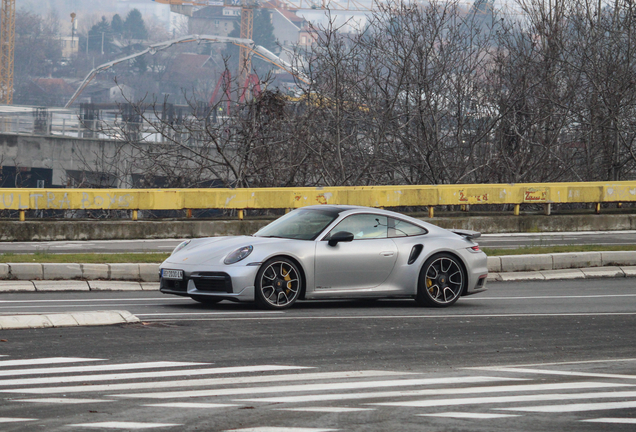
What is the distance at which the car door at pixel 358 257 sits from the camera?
10.3m

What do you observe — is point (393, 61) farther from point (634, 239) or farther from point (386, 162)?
point (634, 239)

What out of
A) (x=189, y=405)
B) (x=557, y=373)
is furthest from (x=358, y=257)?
(x=189, y=405)

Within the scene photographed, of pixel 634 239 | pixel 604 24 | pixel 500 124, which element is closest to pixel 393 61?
pixel 500 124

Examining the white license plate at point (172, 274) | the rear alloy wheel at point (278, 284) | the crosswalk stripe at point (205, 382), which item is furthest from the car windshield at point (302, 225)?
the crosswalk stripe at point (205, 382)

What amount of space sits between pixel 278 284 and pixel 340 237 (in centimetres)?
94

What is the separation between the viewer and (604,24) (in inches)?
1211

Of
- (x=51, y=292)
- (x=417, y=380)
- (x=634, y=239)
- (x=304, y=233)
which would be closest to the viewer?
(x=417, y=380)

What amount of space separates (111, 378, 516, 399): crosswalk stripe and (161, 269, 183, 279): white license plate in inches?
167

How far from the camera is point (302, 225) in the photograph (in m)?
10.7

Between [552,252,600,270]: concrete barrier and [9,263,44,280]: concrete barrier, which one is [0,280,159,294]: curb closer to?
[9,263,44,280]: concrete barrier

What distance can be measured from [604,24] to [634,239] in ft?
43.1

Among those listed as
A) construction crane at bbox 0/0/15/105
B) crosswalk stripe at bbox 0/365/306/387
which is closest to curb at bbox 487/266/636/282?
crosswalk stripe at bbox 0/365/306/387

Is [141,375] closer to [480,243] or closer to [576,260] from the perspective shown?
[576,260]

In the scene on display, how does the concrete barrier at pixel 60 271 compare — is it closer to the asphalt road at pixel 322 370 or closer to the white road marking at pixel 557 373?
the asphalt road at pixel 322 370
